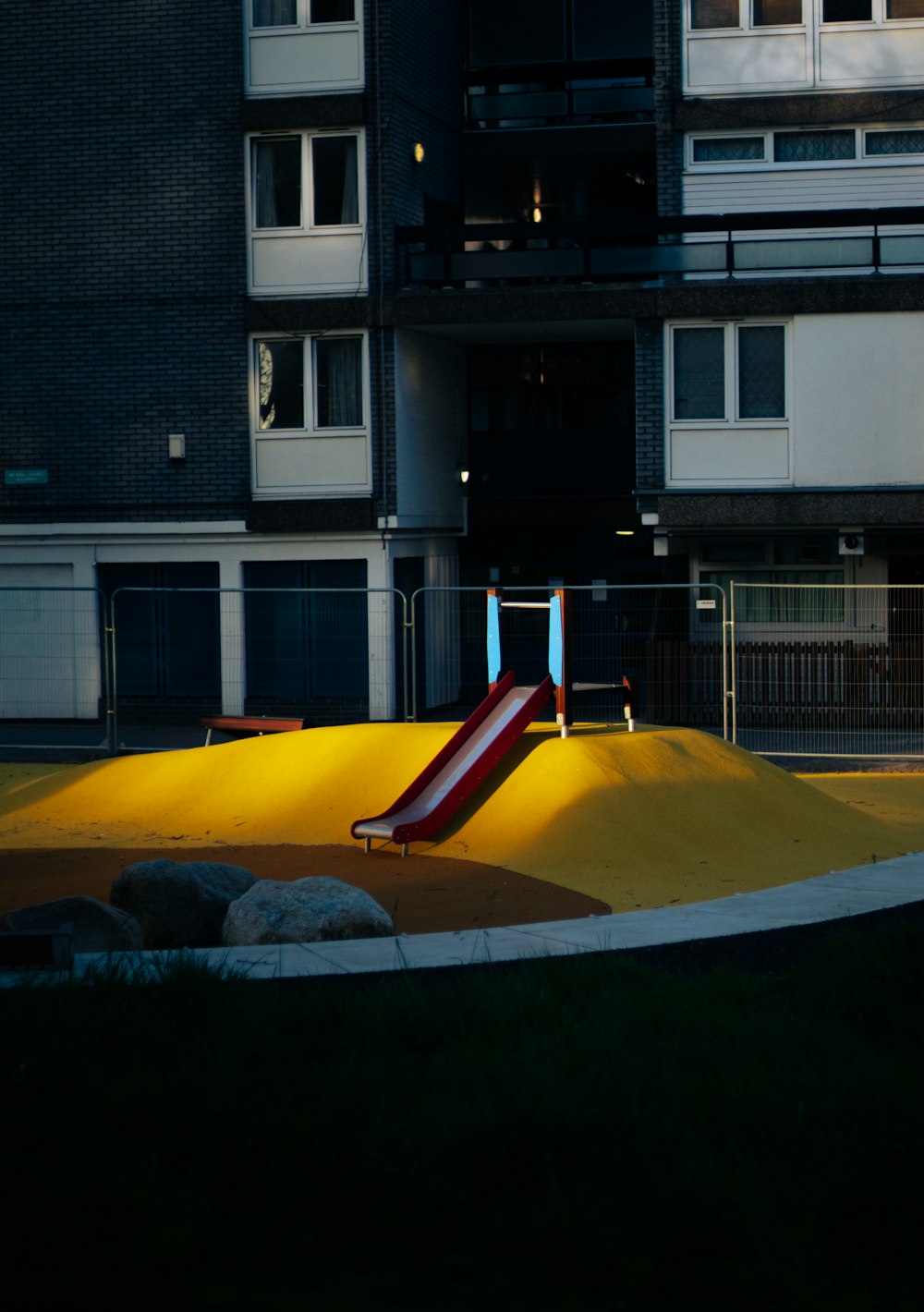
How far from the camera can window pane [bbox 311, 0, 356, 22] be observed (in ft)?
85.0

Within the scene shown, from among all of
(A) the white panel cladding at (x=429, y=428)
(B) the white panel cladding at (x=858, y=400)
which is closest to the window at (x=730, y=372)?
(B) the white panel cladding at (x=858, y=400)

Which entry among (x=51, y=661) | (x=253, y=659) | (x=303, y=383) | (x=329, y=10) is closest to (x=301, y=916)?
(x=253, y=659)

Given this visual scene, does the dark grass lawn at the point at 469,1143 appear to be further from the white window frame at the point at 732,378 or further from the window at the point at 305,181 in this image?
the window at the point at 305,181

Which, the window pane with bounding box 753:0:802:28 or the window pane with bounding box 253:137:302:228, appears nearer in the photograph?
the window pane with bounding box 253:137:302:228

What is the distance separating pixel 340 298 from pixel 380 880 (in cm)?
1501

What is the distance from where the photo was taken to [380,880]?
1266 cm

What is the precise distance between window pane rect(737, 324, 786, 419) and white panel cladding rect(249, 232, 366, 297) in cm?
600

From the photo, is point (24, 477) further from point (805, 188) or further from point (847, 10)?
point (847, 10)

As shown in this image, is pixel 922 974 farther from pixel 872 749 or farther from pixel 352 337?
pixel 352 337

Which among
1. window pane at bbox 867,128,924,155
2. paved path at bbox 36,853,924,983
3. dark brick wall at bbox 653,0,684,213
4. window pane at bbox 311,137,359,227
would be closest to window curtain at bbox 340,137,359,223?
window pane at bbox 311,137,359,227

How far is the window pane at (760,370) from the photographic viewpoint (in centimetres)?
2492

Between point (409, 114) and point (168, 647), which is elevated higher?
point (409, 114)

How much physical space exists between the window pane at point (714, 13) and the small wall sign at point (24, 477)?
12.4 metres

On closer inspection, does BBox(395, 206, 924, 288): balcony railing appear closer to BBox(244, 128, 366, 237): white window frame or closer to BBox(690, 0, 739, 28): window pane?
BBox(244, 128, 366, 237): white window frame
